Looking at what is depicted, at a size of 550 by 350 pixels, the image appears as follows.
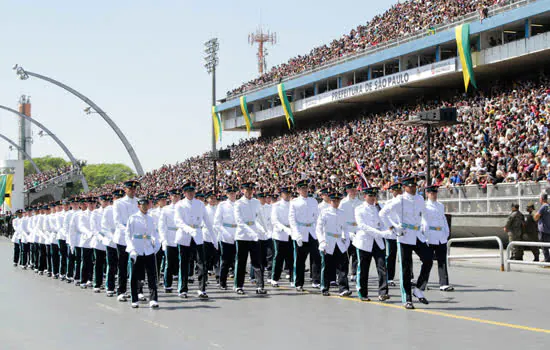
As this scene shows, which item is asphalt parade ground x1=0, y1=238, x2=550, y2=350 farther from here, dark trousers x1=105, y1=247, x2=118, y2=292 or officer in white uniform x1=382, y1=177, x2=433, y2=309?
officer in white uniform x1=382, y1=177, x2=433, y2=309

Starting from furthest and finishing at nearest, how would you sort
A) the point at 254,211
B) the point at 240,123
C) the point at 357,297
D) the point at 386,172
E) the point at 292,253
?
the point at 240,123, the point at 386,172, the point at 292,253, the point at 254,211, the point at 357,297

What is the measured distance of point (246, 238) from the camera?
612 inches

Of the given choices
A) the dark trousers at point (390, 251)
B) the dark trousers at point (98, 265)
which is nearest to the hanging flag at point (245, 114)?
the dark trousers at point (98, 265)

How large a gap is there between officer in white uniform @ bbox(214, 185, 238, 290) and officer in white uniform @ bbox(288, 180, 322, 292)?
1206mm

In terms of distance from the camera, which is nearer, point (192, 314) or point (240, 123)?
point (192, 314)

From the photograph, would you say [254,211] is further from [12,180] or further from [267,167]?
[12,180]

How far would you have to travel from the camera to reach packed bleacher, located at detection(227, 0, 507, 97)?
146 feet

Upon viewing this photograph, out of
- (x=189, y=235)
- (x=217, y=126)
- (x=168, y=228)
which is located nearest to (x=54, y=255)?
(x=168, y=228)

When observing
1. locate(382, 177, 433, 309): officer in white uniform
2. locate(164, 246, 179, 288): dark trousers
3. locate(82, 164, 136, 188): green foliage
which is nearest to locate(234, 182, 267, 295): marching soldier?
locate(164, 246, 179, 288): dark trousers

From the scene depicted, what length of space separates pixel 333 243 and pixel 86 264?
599cm

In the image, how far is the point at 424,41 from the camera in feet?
149

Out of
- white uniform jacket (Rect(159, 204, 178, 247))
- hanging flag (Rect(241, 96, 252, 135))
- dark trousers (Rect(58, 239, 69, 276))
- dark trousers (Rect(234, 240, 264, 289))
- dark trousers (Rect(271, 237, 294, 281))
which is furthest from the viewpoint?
hanging flag (Rect(241, 96, 252, 135))

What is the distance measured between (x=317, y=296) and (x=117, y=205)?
390 centimetres

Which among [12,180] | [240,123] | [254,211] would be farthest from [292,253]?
[240,123]
